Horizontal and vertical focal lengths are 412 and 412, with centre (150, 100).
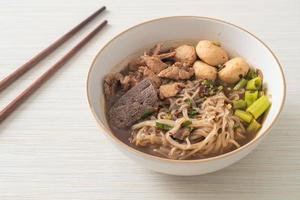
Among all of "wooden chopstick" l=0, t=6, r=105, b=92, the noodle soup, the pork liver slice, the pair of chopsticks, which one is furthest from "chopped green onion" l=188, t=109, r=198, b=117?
"wooden chopstick" l=0, t=6, r=105, b=92

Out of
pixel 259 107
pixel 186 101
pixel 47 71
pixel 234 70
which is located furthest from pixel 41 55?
pixel 259 107

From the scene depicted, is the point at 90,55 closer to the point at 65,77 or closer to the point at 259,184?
the point at 65,77

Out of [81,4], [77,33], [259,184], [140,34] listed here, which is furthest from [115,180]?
[81,4]

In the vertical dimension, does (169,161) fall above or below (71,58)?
below

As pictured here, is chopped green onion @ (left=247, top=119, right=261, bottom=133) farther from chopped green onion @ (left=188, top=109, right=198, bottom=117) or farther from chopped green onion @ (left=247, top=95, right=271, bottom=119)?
chopped green onion @ (left=188, top=109, right=198, bottom=117)

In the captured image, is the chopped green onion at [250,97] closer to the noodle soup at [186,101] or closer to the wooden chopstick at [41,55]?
the noodle soup at [186,101]
